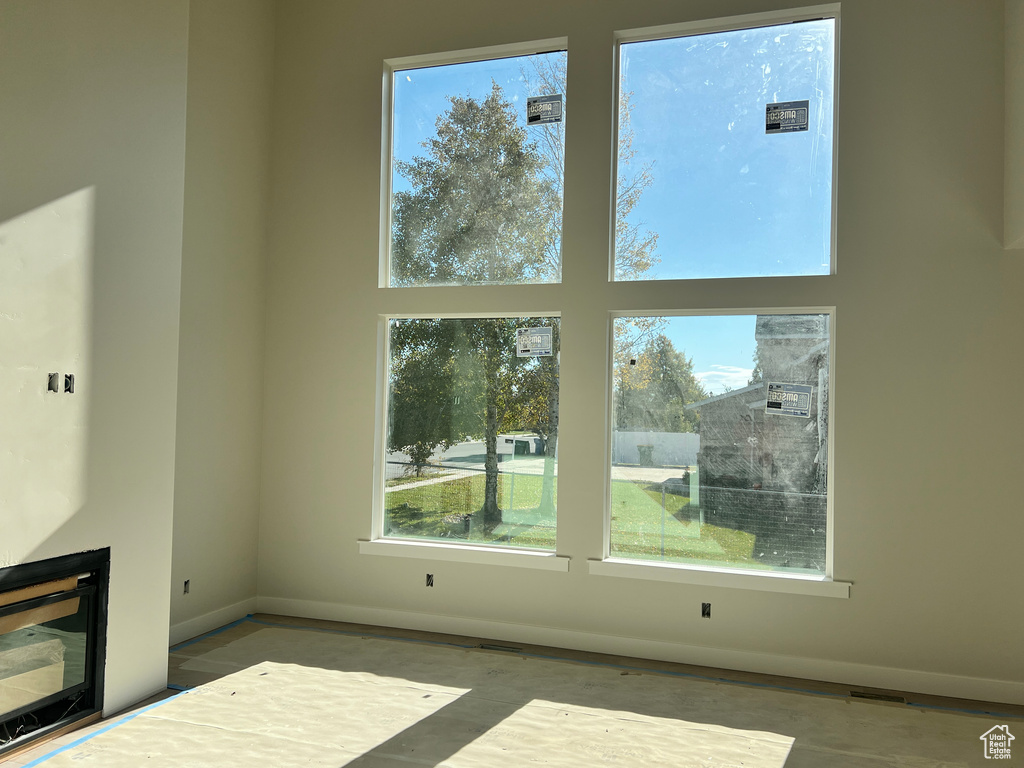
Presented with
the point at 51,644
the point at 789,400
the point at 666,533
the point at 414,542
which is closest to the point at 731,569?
the point at 666,533

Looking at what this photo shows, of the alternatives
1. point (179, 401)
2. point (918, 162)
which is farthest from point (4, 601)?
point (918, 162)

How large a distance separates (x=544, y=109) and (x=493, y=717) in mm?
3683

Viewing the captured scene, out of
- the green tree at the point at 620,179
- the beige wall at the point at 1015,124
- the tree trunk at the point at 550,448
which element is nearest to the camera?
the beige wall at the point at 1015,124

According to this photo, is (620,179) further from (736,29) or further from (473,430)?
(473,430)

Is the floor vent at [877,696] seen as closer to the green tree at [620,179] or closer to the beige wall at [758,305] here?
the beige wall at [758,305]

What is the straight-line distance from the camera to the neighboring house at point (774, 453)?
422 centimetres

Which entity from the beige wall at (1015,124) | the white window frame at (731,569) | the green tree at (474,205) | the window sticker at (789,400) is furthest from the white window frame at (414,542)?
the beige wall at (1015,124)

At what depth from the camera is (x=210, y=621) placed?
15.4 feet

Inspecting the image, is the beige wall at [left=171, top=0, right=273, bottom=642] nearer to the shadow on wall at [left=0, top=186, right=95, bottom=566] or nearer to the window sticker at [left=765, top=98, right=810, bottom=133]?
the shadow on wall at [left=0, top=186, right=95, bottom=566]

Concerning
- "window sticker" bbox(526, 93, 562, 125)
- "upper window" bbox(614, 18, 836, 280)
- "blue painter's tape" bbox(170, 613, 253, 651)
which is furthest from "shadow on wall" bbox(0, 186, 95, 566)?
"upper window" bbox(614, 18, 836, 280)

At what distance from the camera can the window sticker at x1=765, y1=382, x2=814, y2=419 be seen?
4.25m

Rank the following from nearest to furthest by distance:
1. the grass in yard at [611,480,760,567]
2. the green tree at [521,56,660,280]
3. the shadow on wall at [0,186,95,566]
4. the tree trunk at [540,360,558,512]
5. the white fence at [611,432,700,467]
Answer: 1. the shadow on wall at [0,186,95,566]
2. the grass in yard at [611,480,760,567]
3. the white fence at [611,432,700,467]
4. the green tree at [521,56,660,280]
5. the tree trunk at [540,360,558,512]

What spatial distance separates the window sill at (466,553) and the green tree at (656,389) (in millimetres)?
963

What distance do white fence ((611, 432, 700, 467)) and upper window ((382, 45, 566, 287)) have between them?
1.17 metres
